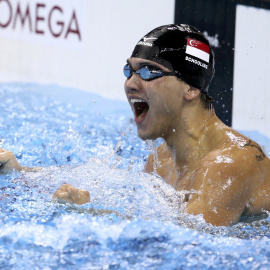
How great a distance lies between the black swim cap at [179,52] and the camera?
226cm

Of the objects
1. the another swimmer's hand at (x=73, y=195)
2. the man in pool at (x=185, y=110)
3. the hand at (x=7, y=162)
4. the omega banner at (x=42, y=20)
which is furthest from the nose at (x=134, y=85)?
the omega banner at (x=42, y=20)

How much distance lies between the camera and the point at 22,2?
16.5 feet

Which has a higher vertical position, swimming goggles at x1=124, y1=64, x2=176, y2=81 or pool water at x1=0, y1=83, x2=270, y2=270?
swimming goggles at x1=124, y1=64, x2=176, y2=81

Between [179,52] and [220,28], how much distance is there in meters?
3.37

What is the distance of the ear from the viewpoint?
226 cm

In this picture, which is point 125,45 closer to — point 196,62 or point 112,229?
point 196,62

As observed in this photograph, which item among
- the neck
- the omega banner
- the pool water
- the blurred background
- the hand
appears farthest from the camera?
the blurred background

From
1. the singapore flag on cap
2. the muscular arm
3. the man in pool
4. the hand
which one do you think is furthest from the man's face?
the hand

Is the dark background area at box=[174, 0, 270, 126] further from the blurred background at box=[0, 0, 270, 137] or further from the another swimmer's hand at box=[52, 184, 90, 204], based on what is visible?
the another swimmer's hand at box=[52, 184, 90, 204]

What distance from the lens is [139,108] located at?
230cm

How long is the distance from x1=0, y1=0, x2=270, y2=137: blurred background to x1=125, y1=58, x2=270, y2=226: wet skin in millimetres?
3061

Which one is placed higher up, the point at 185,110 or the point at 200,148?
the point at 185,110

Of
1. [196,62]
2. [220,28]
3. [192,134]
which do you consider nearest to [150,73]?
[196,62]

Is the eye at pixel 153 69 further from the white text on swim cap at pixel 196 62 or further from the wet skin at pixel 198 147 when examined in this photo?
the white text on swim cap at pixel 196 62
